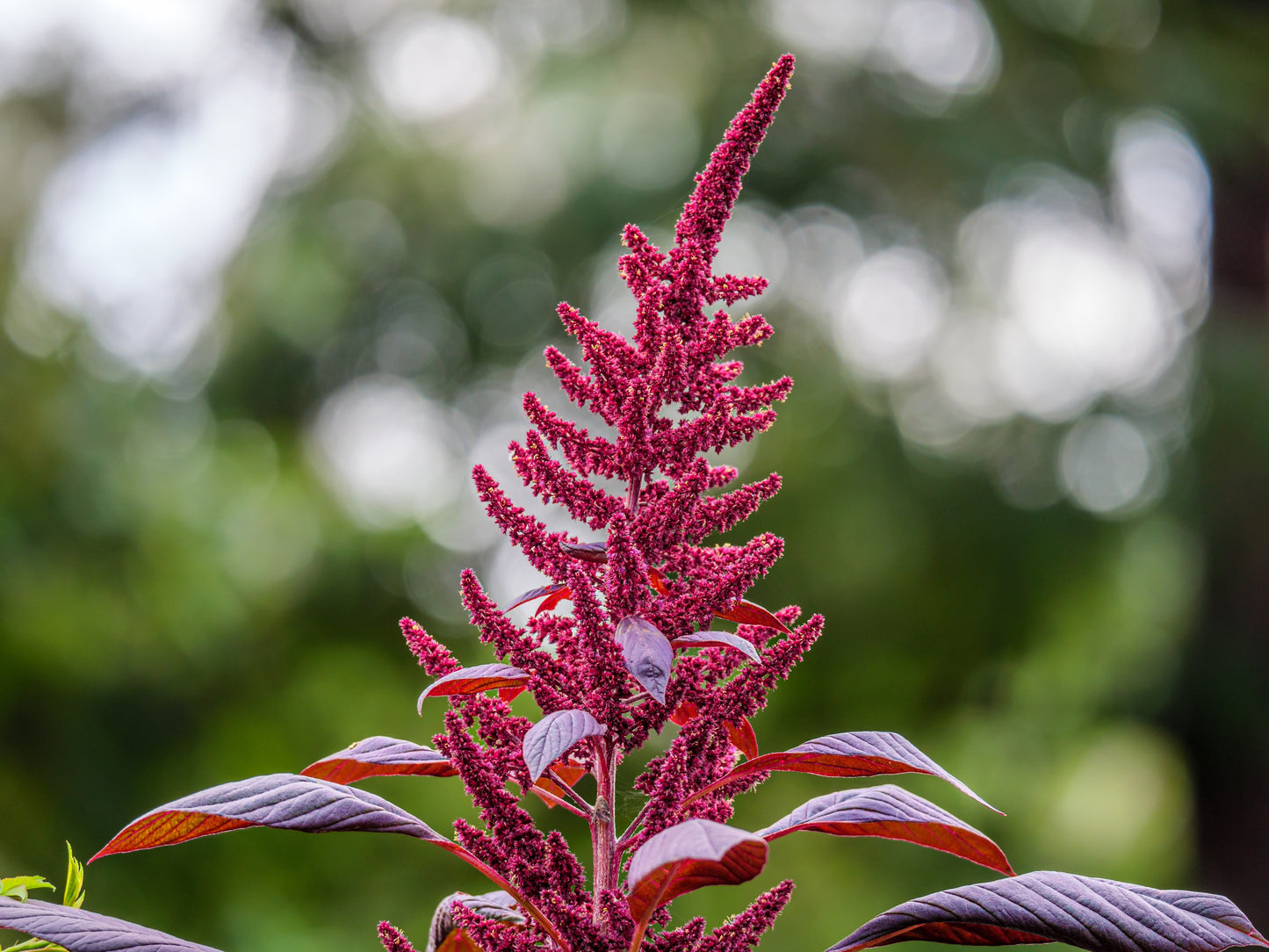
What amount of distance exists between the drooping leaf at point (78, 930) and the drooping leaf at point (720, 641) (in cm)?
38

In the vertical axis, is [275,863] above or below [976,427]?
below

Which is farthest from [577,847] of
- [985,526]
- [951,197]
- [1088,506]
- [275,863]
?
[951,197]

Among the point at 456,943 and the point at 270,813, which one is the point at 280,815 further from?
the point at 456,943

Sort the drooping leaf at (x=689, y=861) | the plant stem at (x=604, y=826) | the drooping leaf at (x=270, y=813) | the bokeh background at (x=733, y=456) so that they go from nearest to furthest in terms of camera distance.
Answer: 1. the drooping leaf at (x=689, y=861)
2. the drooping leaf at (x=270, y=813)
3. the plant stem at (x=604, y=826)
4. the bokeh background at (x=733, y=456)

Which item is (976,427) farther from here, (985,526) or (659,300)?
(659,300)

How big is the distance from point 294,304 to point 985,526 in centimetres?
339

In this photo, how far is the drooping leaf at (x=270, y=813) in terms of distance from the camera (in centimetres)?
64

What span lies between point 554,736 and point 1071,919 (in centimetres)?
38

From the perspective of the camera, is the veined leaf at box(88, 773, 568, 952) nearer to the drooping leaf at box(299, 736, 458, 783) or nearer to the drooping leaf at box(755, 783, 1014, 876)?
the drooping leaf at box(299, 736, 458, 783)

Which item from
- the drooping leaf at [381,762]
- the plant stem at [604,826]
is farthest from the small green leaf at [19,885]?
the plant stem at [604,826]

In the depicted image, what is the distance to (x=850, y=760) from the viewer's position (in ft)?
2.40

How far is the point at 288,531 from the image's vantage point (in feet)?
15.3

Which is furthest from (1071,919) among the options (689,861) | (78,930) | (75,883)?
(75,883)

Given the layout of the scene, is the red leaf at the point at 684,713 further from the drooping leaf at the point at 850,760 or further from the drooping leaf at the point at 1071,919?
the drooping leaf at the point at 1071,919
